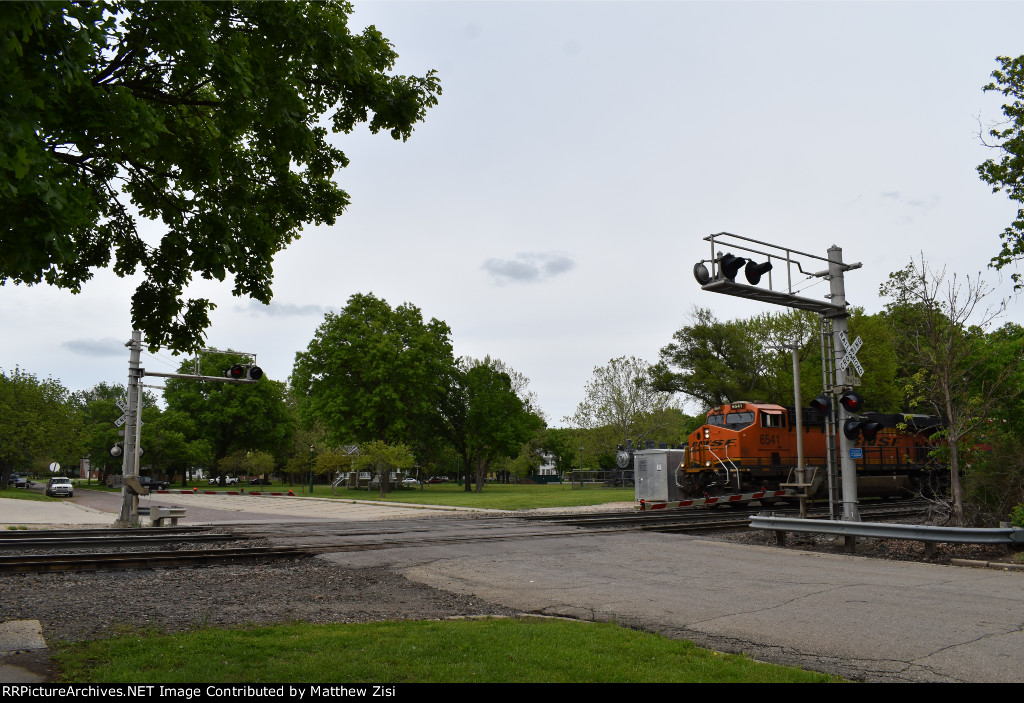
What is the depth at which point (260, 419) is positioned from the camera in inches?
2906

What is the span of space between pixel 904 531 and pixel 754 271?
522 centimetres

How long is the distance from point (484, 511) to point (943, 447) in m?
17.2

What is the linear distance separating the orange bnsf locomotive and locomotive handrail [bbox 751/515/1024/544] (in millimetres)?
10892

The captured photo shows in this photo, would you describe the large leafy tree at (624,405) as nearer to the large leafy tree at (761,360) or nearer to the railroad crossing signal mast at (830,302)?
the large leafy tree at (761,360)

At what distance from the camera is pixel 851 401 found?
44.5 feet

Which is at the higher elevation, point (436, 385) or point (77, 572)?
point (436, 385)

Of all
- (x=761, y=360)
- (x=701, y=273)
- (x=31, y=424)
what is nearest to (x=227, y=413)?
(x=31, y=424)

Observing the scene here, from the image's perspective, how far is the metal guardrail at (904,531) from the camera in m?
11.3

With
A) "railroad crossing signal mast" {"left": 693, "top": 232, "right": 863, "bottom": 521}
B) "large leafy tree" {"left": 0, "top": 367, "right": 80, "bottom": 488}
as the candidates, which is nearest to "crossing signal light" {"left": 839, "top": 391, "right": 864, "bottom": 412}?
"railroad crossing signal mast" {"left": 693, "top": 232, "right": 863, "bottom": 521}

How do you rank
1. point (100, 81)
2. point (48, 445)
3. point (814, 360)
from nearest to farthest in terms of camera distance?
1. point (100, 81)
2. point (814, 360)
3. point (48, 445)

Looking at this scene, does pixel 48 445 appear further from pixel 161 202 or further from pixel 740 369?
pixel 161 202

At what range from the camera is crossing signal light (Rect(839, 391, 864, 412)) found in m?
13.5

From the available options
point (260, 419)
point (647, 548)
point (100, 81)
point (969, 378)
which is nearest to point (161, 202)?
point (100, 81)

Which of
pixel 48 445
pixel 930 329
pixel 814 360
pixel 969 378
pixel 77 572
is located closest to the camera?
pixel 77 572
